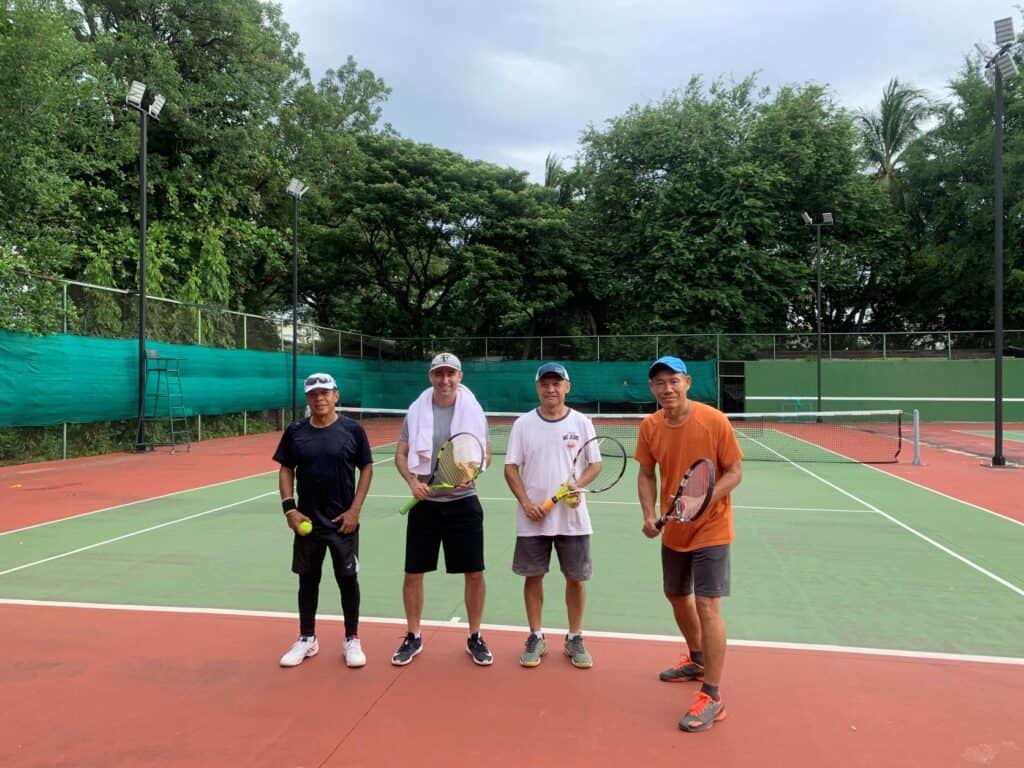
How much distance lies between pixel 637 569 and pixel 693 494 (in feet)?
9.03

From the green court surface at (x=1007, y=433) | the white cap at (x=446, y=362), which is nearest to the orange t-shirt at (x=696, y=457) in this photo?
the white cap at (x=446, y=362)

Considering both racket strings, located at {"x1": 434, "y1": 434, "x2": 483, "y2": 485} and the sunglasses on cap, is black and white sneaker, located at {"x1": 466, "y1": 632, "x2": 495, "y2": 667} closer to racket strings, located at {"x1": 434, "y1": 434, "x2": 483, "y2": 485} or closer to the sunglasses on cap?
racket strings, located at {"x1": 434, "y1": 434, "x2": 483, "y2": 485}

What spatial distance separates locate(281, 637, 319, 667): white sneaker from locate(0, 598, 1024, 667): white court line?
1.90ft

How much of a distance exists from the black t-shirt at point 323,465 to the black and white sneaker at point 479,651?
3.23 ft

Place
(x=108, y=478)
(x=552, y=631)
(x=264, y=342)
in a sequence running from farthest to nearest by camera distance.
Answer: (x=264, y=342) → (x=108, y=478) → (x=552, y=631)

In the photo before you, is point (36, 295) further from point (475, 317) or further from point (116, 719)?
point (475, 317)

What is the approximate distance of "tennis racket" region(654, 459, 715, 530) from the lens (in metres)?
3.12

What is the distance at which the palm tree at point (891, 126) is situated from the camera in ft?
119

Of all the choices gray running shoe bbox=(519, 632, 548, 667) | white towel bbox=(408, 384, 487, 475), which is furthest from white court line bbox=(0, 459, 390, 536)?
gray running shoe bbox=(519, 632, 548, 667)

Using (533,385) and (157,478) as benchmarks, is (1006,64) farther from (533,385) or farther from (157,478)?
(533,385)

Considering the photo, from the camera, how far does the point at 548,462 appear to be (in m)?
3.81

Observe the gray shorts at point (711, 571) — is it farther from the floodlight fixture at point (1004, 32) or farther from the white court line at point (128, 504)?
the floodlight fixture at point (1004, 32)

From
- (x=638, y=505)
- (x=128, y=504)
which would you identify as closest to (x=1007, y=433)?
(x=638, y=505)

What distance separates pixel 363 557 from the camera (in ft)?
20.2
